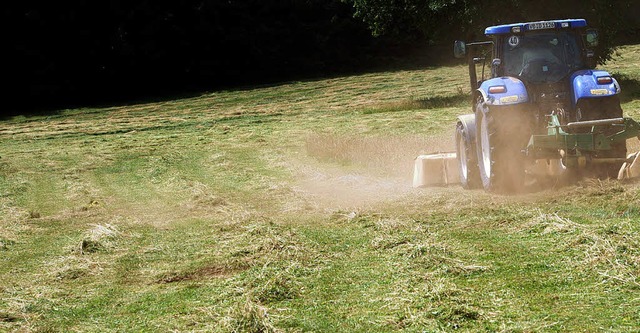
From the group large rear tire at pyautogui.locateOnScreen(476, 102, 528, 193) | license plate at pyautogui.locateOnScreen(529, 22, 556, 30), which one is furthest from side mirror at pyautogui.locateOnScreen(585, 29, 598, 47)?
large rear tire at pyautogui.locateOnScreen(476, 102, 528, 193)

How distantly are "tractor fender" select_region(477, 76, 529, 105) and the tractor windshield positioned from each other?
13.6 inches

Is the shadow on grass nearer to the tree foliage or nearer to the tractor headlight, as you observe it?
the tree foliage

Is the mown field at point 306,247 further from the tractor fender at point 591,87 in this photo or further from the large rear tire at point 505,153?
the tractor fender at point 591,87

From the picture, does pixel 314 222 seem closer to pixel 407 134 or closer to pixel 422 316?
pixel 422 316

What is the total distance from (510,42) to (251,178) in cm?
512

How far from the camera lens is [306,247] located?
27.7ft

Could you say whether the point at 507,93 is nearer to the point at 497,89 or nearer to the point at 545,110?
the point at 497,89

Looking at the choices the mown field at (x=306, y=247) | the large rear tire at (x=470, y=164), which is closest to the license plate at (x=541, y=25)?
the large rear tire at (x=470, y=164)

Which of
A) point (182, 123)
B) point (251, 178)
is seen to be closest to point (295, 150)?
point (251, 178)

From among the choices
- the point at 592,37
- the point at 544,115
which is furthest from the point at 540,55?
the point at 544,115

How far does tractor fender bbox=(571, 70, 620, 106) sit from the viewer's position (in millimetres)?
10453

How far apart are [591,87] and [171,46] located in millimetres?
24934

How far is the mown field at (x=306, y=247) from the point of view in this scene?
6238 mm

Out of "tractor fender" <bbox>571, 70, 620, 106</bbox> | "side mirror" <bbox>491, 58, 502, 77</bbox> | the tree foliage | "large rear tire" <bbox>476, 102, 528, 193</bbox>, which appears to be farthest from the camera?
the tree foliage
